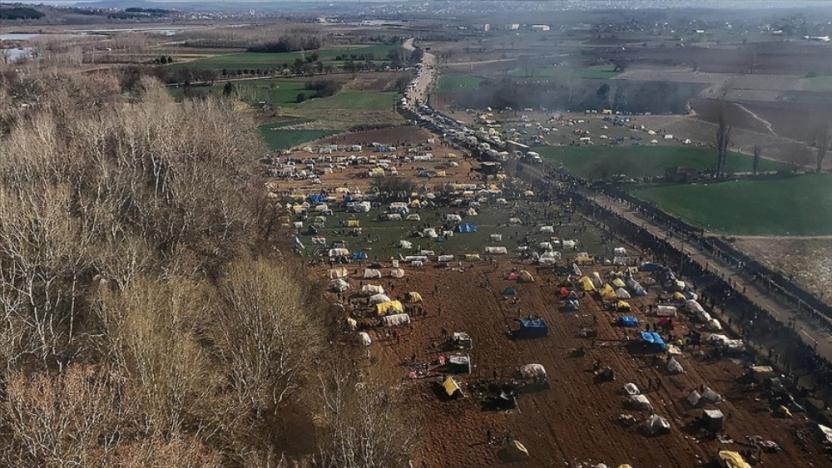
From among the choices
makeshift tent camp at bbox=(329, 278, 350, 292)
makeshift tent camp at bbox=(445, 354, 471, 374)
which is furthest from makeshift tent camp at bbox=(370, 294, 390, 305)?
makeshift tent camp at bbox=(445, 354, 471, 374)

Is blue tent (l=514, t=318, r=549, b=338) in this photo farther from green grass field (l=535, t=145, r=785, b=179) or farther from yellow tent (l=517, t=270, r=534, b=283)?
green grass field (l=535, t=145, r=785, b=179)

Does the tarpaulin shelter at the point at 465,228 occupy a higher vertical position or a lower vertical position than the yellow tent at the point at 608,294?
higher

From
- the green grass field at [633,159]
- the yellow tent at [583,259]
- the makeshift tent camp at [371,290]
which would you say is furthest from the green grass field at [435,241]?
the green grass field at [633,159]

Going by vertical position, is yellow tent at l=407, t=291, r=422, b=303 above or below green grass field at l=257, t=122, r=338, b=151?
below

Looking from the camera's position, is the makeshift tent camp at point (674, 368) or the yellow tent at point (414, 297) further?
the yellow tent at point (414, 297)

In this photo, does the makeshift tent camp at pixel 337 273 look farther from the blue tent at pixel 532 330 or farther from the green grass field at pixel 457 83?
the green grass field at pixel 457 83

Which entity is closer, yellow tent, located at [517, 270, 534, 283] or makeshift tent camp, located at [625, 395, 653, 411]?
makeshift tent camp, located at [625, 395, 653, 411]

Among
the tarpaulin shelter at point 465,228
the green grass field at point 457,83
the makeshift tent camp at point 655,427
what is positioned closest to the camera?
the makeshift tent camp at point 655,427
